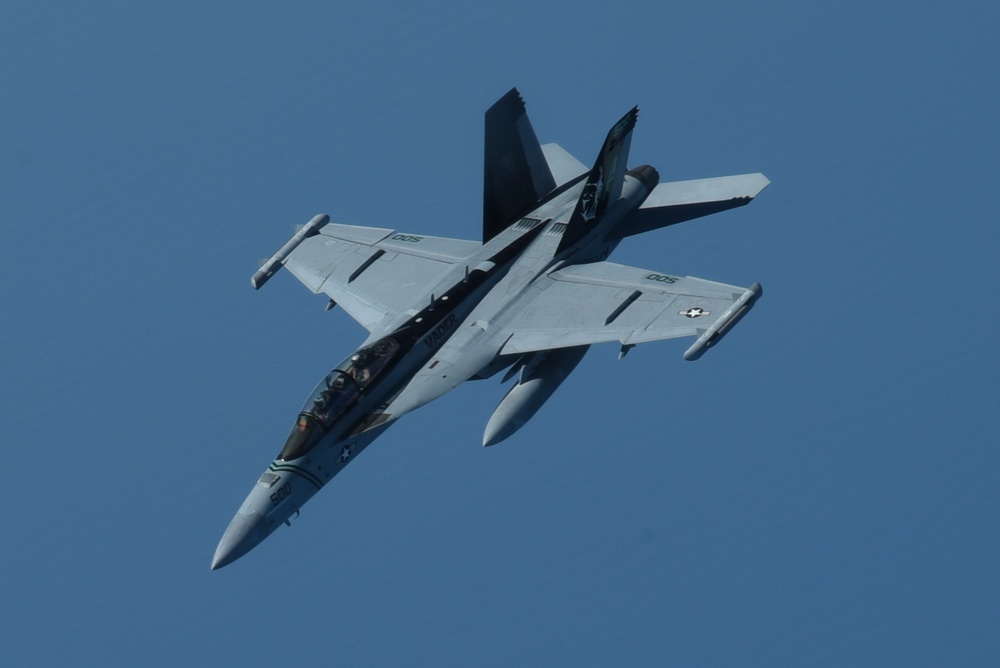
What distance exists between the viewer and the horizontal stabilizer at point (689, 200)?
3475 centimetres

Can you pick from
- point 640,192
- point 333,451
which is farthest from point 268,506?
point 640,192

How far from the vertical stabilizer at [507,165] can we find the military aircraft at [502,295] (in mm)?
33

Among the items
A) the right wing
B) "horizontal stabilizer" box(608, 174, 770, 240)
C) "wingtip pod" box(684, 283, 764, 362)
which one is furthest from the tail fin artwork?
"wingtip pod" box(684, 283, 764, 362)

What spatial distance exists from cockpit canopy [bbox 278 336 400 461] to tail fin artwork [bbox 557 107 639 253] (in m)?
5.57

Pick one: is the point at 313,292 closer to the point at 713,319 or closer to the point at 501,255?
the point at 501,255

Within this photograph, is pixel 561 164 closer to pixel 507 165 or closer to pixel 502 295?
pixel 507 165

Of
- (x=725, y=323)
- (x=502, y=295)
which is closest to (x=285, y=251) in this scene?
(x=502, y=295)

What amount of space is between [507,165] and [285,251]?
19.1ft

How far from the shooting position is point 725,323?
2928 centimetres

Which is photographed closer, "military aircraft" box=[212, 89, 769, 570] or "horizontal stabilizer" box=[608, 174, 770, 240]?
"military aircraft" box=[212, 89, 769, 570]

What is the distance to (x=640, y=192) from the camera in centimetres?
3484

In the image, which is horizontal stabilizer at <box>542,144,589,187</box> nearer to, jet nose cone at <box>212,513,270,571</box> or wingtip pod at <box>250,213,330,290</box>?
wingtip pod at <box>250,213,330,290</box>

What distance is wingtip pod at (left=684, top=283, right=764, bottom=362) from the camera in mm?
28797

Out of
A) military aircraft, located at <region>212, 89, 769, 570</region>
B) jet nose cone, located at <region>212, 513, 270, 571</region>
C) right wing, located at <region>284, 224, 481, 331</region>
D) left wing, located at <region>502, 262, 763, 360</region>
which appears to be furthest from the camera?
right wing, located at <region>284, 224, 481, 331</region>
